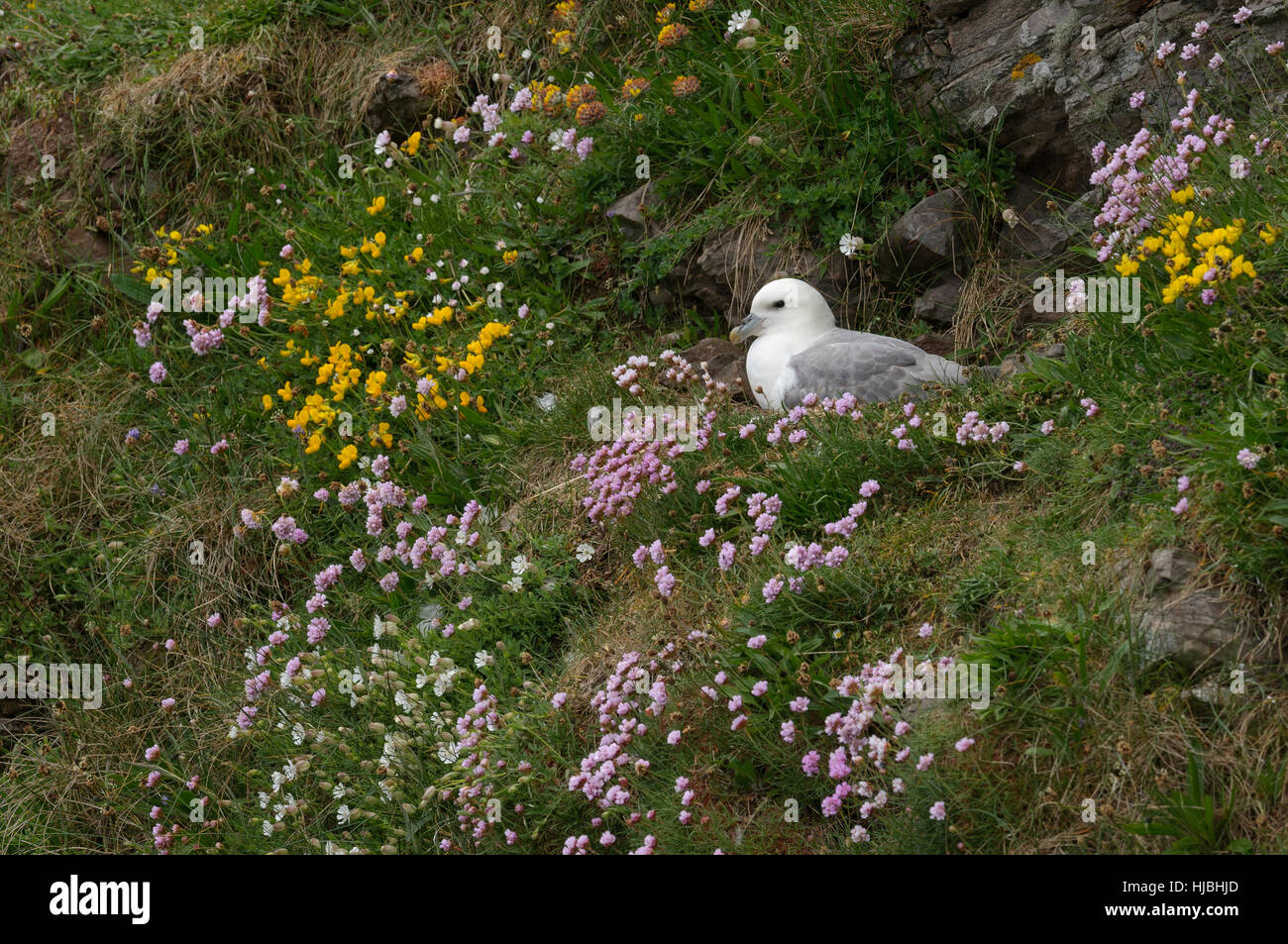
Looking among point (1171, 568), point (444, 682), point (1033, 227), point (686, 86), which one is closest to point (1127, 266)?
point (1171, 568)

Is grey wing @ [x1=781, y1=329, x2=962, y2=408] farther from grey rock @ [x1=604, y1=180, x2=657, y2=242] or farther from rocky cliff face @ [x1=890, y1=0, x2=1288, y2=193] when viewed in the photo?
grey rock @ [x1=604, y1=180, x2=657, y2=242]

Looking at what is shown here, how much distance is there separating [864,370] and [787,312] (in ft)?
1.72

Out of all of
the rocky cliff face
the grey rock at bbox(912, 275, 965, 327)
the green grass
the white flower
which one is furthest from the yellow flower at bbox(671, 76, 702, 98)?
the white flower

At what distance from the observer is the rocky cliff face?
16.4ft

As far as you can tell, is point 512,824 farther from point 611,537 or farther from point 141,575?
point 141,575

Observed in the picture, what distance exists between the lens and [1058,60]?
17.4ft

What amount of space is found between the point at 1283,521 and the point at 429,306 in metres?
3.93

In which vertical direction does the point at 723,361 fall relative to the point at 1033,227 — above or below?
below

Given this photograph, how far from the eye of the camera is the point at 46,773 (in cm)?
517

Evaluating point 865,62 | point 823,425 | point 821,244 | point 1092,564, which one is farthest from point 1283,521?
point 865,62

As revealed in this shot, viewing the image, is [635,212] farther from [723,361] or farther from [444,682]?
[444,682]

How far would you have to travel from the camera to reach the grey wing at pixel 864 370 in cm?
468

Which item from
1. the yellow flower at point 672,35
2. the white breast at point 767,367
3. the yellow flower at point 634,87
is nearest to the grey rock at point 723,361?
the white breast at point 767,367

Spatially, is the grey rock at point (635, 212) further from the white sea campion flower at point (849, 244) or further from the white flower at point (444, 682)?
the white flower at point (444, 682)
